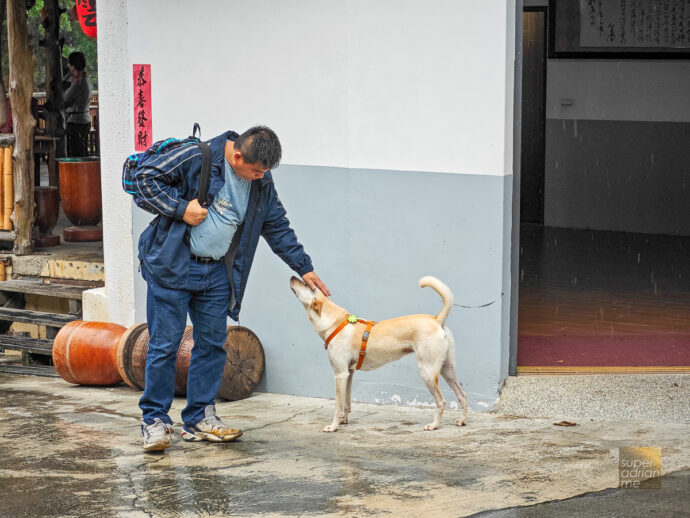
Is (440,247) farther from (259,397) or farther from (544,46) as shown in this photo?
(544,46)

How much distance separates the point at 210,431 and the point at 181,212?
132 cm

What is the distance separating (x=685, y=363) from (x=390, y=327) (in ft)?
7.48

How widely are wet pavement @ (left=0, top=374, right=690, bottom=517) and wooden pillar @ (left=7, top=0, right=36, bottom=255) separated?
10.7ft

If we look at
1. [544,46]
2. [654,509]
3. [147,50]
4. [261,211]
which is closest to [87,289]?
[147,50]

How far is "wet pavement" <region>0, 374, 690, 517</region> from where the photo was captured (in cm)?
498

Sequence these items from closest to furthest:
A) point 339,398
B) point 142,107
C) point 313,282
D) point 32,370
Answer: point 313,282, point 339,398, point 142,107, point 32,370

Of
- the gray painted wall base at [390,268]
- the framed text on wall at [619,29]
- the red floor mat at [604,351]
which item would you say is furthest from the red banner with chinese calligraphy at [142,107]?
the framed text on wall at [619,29]

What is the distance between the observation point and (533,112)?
42.2ft

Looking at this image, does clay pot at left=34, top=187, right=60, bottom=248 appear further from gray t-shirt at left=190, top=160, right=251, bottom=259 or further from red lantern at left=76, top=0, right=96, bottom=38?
gray t-shirt at left=190, top=160, right=251, bottom=259

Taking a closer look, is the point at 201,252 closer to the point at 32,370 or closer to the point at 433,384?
the point at 433,384

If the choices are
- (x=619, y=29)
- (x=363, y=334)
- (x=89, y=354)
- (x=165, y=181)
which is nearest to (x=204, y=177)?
(x=165, y=181)

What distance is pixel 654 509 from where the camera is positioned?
4812mm

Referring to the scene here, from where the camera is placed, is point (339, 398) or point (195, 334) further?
Answer: point (339, 398)

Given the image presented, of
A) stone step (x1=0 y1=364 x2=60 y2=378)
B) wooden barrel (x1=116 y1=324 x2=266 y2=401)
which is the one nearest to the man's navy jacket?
wooden barrel (x1=116 y1=324 x2=266 y2=401)
